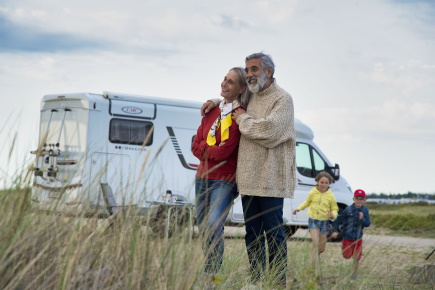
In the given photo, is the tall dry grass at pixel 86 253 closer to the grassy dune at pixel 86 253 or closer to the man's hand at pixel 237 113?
the grassy dune at pixel 86 253

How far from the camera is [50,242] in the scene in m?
3.37

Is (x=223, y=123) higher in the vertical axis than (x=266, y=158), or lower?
higher

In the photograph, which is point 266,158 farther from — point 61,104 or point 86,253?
point 61,104

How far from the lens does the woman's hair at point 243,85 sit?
5168 millimetres

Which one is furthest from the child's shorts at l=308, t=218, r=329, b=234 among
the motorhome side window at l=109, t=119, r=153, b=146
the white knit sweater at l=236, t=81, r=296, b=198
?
the motorhome side window at l=109, t=119, r=153, b=146

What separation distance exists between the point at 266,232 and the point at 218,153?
2.31ft

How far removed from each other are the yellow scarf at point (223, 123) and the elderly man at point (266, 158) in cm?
8

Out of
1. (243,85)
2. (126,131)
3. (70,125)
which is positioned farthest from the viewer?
(70,125)

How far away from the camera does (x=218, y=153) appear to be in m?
4.96

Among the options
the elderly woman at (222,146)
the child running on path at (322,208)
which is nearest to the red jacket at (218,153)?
the elderly woman at (222,146)

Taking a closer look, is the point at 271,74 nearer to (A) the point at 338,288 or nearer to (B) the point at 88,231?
(A) the point at 338,288

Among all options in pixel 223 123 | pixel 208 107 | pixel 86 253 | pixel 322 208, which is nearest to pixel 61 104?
pixel 322 208

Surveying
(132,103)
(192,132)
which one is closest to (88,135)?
(132,103)

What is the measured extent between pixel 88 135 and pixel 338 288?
309 inches
